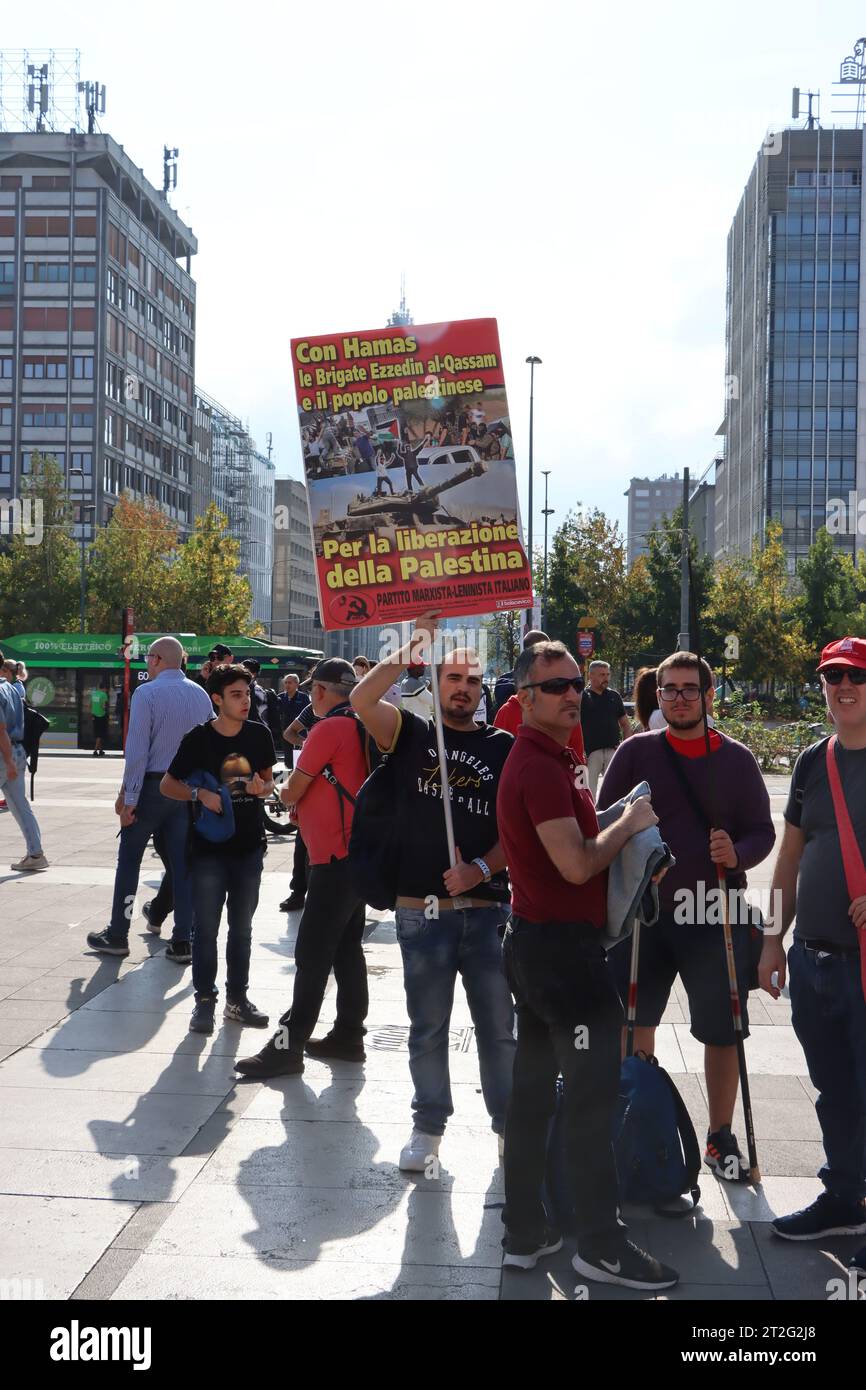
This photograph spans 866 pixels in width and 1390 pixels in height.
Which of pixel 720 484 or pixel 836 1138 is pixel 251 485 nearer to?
pixel 720 484

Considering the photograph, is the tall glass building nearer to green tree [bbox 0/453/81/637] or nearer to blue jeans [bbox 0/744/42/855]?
green tree [bbox 0/453/81/637]

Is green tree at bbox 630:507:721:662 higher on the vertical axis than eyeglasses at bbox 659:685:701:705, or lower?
higher

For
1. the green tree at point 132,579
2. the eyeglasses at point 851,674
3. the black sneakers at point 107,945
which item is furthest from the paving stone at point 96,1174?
the green tree at point 132,579

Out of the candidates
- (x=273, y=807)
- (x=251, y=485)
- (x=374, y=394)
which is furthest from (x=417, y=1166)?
(x=251, y=485)

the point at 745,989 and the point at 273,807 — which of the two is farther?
the point at 273,807

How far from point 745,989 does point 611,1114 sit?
110 cm

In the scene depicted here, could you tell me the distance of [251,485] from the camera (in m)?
116

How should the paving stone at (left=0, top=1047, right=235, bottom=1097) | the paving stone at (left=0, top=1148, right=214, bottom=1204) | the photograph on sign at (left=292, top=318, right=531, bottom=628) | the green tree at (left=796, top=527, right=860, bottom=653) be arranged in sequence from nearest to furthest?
the paving stone at (left=0, top=1148, right=214, bottom=1204)
the photograph on sign at (left=292, top=318, right=531, bottom=628)
the paving stone at (left=0, top=1047, right=235, bottom=1097)
the green tree at (left=796, top=527, right=860, bottom=653)

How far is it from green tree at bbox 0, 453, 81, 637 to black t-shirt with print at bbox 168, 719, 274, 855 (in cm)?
4892

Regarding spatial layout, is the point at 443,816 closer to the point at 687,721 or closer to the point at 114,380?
the point at 687,721

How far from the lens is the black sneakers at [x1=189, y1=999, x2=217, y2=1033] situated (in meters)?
6.83

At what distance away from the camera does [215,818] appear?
6.91 metres
